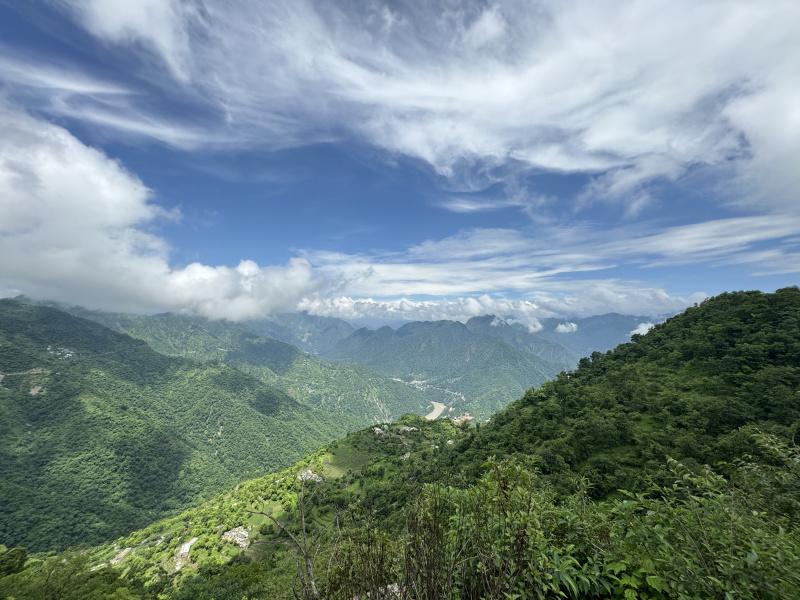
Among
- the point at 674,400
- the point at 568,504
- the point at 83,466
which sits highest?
the point at 568,504

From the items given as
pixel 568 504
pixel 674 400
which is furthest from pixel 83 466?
pixel 674 400

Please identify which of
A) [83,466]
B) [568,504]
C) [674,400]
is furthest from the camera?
[83,466]

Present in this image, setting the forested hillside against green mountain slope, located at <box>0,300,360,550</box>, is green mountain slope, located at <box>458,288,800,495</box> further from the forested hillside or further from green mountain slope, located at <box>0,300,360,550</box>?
green mountain slope, located at <box>0,300,360,550</box>

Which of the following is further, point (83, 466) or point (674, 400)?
point (83, 466)

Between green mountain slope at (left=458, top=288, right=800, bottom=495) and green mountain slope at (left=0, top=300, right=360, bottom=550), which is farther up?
green mountain slope at (left=458, top=288, right=800, bottom=495)

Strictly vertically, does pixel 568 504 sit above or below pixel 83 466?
above

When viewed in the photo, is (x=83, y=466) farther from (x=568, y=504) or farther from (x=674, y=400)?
(x=674, y=400)

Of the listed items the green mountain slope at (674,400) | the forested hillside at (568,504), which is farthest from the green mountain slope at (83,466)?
the green mountain slope at (674,400)

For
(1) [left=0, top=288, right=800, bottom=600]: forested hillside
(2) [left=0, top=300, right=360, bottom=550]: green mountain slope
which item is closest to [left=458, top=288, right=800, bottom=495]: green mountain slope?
(1) [left=0, top=288, right=800, bottom=600]: forested hillside

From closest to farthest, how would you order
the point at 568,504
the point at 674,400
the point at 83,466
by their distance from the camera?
the point at 568,504
the point at 674,400
the point at 83,466

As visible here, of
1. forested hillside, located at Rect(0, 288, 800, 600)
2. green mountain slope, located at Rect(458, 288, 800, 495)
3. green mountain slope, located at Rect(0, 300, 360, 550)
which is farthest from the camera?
green mountain slope, located at Rect(0, 300, 360, 550)

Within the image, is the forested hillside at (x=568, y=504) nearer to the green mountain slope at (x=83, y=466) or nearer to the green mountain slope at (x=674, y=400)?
the green mountain slope at (x=674, y=400)

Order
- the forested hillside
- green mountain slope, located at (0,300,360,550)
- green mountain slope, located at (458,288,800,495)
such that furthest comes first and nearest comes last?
1. green mountain slope, located at (0,300,360,550)
2. green mountain slope, located at (458,288,800,495)
3. the forested hillside

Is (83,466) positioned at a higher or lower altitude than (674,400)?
lower
